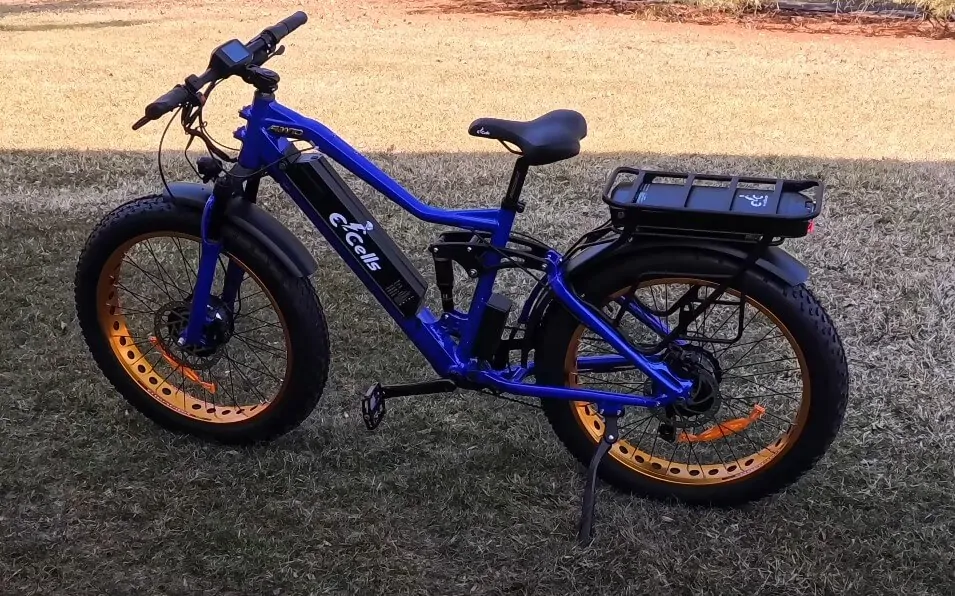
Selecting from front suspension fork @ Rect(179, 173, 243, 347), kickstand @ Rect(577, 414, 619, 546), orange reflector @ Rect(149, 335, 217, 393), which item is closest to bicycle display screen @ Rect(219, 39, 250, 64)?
front suspension fork @ Rect(179, 173, 243, 347)

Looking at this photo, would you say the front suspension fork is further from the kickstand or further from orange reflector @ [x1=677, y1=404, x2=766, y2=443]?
orange reflector @ [x1=677, y1=404, x2=766, y2=443]

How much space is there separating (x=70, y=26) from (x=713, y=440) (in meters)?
9.61

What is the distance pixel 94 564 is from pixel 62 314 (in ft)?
5.18

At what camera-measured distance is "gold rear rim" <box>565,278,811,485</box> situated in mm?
2326

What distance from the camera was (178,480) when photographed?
2.69 meters

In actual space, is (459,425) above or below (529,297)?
below

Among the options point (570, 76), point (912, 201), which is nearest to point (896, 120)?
point (912, 201)

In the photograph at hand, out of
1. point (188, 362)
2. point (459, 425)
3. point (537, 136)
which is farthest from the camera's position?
point (459, 425)

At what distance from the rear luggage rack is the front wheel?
96 millimetres

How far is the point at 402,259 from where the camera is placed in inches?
101

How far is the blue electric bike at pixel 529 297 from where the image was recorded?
2.21 m

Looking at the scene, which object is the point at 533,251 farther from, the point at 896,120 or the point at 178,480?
the point at 896,120

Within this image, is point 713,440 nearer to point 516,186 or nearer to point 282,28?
point 516,186

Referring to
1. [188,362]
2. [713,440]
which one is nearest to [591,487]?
[713,440]
